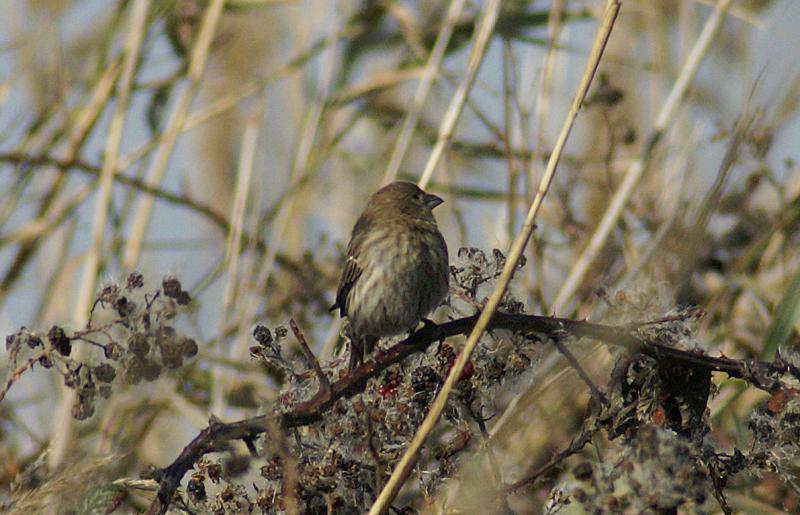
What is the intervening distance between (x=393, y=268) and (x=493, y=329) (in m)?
1.44

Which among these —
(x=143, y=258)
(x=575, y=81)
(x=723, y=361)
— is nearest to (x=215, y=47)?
(x=143, y=258)

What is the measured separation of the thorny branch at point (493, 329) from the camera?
6.43ft

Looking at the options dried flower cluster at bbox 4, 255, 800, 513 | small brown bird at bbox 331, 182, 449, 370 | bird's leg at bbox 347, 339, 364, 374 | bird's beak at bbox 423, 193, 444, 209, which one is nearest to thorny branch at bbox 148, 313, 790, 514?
dried flower cluster at bbox 4, 255, 800, 513

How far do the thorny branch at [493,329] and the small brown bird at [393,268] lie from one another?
1027mm

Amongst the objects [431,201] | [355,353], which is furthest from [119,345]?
[431,201]

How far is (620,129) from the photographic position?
5.12 metres

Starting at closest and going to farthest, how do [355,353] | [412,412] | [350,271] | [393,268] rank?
[412,412] < [355,353] < [393,268] < [350,271]

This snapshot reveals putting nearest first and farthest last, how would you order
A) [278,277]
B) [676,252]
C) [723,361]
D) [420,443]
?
1. [420,443]
2. [723,361]
3. [676,252]
4. [278,277]

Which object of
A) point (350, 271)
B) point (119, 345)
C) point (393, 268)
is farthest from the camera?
point (350, 271)

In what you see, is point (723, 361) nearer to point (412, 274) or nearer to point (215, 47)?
point (412, 274)

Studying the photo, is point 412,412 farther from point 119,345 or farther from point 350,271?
point 350,271

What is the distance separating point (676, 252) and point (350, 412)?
29.0 inches

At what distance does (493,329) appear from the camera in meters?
2.23

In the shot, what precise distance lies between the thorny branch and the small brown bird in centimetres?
103
